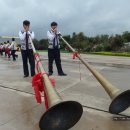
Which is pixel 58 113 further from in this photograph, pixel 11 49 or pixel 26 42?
pixel 11 49

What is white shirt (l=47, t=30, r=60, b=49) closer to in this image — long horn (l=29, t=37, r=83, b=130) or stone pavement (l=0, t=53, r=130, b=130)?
stone pavement (l=0, t=53, r=130, b=130)

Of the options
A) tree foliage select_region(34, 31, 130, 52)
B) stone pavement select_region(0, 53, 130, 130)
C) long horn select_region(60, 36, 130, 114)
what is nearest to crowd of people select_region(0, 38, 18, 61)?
tree foliage select_region(34, 31, 130, 52)

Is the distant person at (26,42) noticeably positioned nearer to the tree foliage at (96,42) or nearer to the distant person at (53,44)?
the distant person at (53,44)

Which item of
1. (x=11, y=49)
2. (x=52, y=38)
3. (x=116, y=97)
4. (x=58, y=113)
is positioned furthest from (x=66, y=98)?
(x=11, y=49)

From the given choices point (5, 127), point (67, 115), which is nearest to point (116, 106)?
point (67, 115)

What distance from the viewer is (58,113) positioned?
3.24 metres

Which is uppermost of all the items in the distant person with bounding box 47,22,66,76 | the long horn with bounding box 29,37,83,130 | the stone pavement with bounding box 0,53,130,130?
the distant person with bounding box 47,22,66,76

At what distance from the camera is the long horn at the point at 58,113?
303 centimetres

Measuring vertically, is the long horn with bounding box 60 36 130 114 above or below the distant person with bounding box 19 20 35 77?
below

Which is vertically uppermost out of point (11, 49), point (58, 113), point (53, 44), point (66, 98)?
point (53, 44)

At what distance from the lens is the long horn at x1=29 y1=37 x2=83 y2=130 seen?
119 inches

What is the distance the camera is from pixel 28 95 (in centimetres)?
557

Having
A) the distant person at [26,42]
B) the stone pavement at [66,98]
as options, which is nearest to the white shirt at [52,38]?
the distant person at [26,42]

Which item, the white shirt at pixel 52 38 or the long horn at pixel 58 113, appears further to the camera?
the white shirt at pixel 52 38
